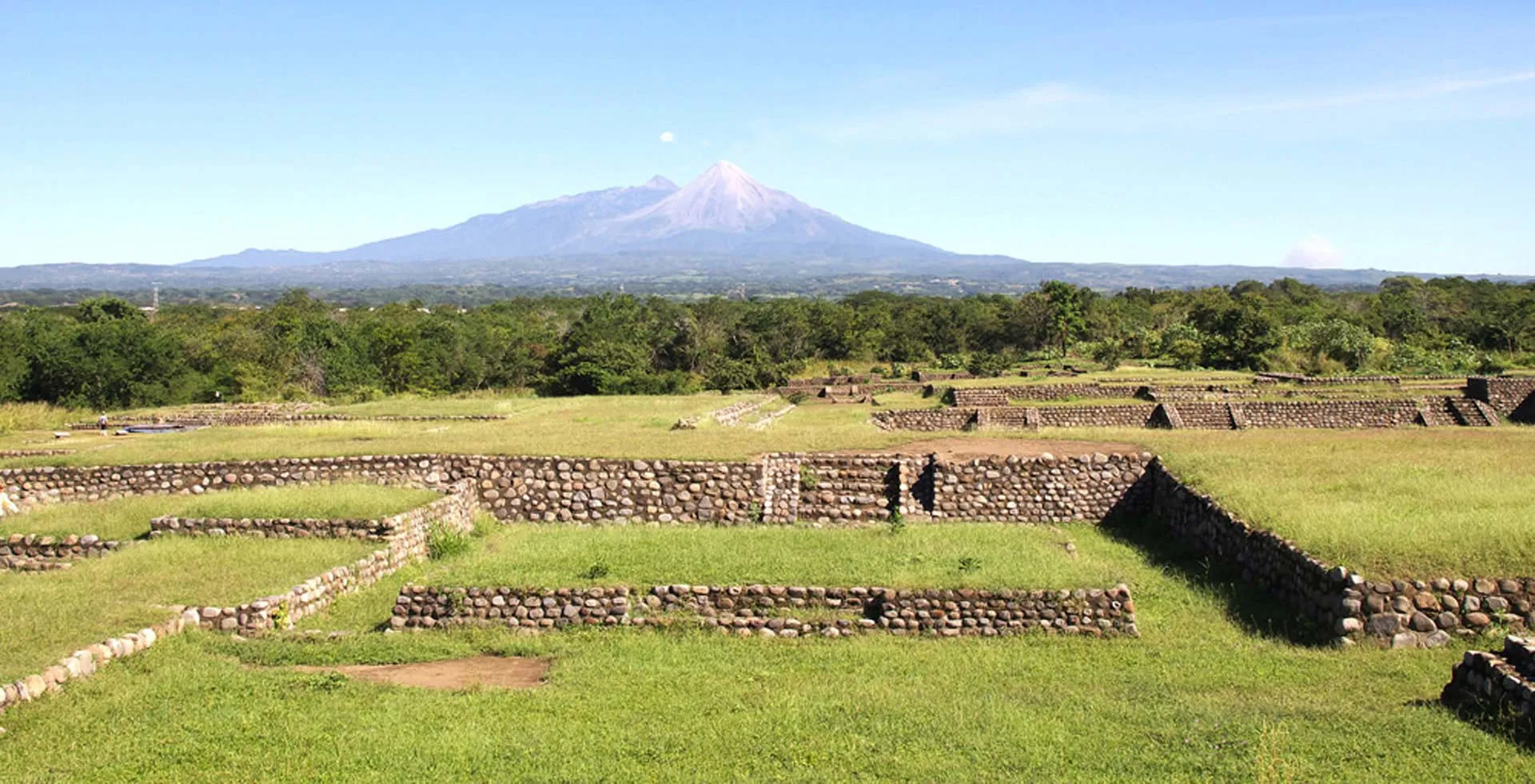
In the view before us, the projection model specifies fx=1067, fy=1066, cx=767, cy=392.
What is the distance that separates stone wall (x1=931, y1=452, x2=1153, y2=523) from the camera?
18.4 metres

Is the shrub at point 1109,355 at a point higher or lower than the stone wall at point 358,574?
higher

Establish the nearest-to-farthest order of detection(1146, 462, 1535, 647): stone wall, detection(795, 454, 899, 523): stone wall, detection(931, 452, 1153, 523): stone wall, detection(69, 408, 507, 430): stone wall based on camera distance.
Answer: detection(1146, 462, 1535, 647): stone wall
detection(795, 454, 899, 523): stone wall
detection(931, 452, 1153, 523): stone wall
detection(69, 408, 507, 430): stone wall

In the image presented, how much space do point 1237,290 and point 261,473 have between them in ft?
373

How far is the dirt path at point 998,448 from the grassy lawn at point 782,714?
8.31 m

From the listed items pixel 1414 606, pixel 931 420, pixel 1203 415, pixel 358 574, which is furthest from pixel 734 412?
pixel 1414 606

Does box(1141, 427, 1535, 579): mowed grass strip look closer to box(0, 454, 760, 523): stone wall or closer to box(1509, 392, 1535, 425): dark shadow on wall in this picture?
box(1509, 392, 1535, 425): dark shadow on wall

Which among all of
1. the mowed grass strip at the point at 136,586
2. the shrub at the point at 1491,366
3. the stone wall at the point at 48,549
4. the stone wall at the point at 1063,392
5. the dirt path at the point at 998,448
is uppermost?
the shrub at the point at 1491,366

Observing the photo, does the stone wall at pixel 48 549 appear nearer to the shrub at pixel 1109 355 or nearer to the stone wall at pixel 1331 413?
the stone wall at pixel 1331 413

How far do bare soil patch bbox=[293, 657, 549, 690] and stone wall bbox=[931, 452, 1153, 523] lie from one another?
9.32 meters

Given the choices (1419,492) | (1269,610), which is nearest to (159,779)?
(1269,610)

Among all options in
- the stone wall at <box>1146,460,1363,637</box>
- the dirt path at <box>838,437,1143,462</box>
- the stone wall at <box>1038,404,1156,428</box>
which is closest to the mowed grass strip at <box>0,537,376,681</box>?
the dirt path at <box>838,437,1143,462</box>

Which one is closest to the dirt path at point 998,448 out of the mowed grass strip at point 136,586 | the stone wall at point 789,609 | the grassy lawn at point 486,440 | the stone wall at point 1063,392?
the grassy lawn at point 486,440

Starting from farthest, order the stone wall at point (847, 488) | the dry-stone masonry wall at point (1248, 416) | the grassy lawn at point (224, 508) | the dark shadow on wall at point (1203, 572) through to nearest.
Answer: the dry-stone masonry wall at point (1248, 416)
the stone wall at point (847, 488)
the grassy lawn at point (224, 508)
the dark shadow on wall at point (1203, 572)

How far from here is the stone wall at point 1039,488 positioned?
18.4 meters
